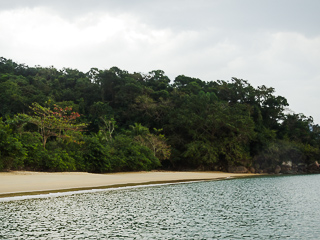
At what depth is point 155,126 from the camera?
39.4m

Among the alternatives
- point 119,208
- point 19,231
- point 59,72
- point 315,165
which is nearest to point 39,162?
point 119,208

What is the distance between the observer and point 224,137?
3494 cm

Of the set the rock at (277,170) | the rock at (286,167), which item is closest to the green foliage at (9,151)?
the rock at (277,170)

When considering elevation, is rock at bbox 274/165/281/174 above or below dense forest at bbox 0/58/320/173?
below

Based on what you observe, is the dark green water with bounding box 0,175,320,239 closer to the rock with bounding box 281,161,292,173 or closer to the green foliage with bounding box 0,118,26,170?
the green foliage with bounding box 0,118,26,170

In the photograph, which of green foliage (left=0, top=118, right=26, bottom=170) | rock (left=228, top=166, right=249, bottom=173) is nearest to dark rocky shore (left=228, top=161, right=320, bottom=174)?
rock (left=228, top=166, right=249, bottom=173)

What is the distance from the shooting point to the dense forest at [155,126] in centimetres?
2267

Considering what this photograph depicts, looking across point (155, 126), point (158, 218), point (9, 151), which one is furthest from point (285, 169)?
point (158, 218)

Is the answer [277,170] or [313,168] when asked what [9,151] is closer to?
[277,170]

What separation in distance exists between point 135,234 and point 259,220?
3238 millimetres

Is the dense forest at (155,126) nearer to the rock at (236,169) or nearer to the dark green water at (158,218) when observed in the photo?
the rock at (236,169)

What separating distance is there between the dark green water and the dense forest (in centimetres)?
1031

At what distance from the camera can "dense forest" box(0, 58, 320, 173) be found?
74.4 ft

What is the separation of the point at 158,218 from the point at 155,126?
1240 inches
